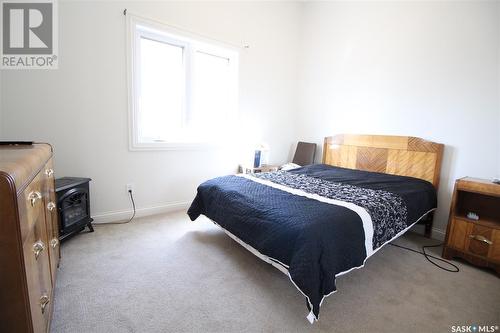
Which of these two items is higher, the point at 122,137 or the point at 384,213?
the point at 122,137

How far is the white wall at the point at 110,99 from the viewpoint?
2.25 metres

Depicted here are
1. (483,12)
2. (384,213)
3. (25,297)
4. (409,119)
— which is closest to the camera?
(25,297)

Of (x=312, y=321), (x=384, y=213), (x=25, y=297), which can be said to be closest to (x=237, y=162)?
(x=384, y=213)

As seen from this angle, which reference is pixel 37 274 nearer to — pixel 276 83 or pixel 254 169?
pixel 254 169

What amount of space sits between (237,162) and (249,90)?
43.4 inches

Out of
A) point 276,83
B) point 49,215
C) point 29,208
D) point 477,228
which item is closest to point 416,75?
point 477,228

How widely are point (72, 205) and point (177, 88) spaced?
1827 mm

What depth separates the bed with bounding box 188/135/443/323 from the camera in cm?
140

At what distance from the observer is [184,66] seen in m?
3.16

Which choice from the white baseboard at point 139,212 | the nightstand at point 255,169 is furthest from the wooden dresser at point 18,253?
the nightstand at point 255,169

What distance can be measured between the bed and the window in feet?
3.86

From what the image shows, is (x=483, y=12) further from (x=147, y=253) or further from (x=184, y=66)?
(x=147, y=253)

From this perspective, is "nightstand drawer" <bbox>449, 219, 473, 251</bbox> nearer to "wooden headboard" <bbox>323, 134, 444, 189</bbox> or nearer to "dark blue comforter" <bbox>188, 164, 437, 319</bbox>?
"dark blue comforter" <bbox>188, 164, 437, 319</bbox>

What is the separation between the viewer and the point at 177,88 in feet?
10.4
